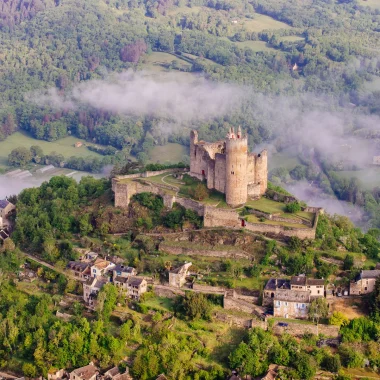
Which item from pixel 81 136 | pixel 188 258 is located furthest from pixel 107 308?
pixel 81 136

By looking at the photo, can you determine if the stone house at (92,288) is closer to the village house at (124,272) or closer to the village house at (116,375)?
the village house at (124,272)

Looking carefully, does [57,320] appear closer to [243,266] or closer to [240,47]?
[243,266]

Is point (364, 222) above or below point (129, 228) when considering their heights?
below

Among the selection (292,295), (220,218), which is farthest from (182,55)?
(292,295)

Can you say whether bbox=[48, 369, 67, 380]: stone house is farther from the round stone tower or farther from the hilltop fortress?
the round stone tower

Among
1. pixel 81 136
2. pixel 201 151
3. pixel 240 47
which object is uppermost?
pixel 201 151

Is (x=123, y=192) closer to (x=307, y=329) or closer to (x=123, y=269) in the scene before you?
(x=123, y=269)

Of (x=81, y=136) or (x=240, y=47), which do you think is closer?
(x=81, y=136)

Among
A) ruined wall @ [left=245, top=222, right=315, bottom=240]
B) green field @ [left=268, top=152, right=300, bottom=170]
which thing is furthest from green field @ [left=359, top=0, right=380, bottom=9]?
ruined wall @ [left=245, top=222, right=315, bottom=240]
